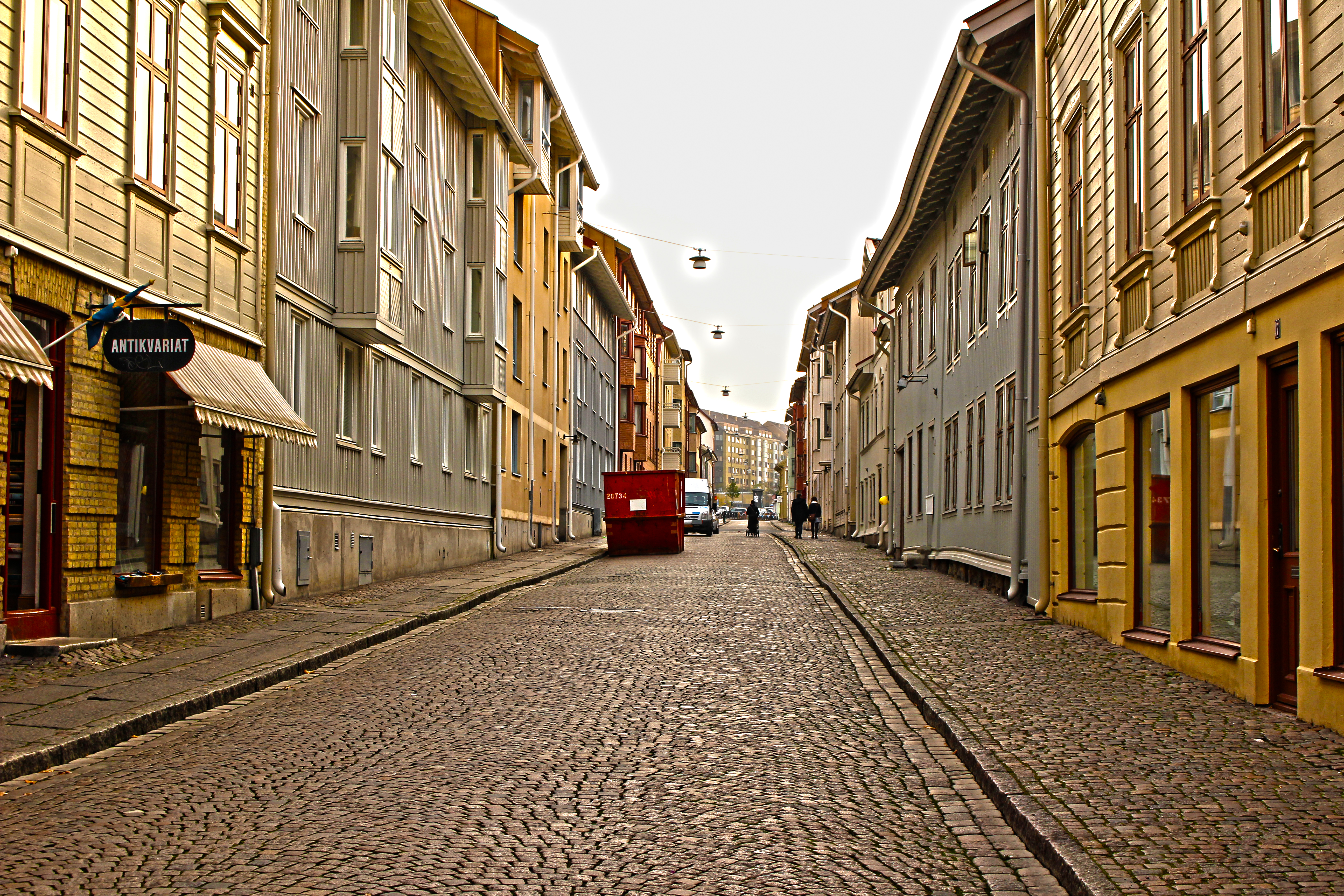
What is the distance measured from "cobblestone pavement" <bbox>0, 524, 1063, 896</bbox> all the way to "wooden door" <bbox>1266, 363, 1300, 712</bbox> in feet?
7.67

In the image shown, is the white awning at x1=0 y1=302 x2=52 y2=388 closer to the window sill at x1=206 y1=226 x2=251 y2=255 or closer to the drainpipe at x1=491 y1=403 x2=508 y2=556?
the window sill at x1=206 y1=226 x2=251 y2=255

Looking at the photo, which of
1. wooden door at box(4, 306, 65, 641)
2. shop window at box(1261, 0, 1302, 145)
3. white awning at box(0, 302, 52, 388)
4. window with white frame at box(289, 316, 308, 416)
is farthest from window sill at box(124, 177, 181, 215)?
shop window at box(1261, 0, 1302, 145)

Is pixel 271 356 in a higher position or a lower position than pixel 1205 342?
higher

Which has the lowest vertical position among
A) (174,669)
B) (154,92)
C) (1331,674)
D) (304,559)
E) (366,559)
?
(174,669)

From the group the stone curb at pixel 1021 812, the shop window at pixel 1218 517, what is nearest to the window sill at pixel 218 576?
Answer: the stone curb at pixel 1021 812

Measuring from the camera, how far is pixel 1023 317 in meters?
17.3

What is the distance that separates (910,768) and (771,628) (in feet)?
25.4

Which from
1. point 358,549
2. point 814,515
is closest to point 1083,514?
point 358,549

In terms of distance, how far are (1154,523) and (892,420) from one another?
2144 centimetres

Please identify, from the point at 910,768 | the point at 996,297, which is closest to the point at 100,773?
the point at 910,768

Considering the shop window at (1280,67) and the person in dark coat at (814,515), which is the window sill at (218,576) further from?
the person in dark coat at (814,515)

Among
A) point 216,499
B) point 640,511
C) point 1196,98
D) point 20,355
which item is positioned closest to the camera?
point 20,355

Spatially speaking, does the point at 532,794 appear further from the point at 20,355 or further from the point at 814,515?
the point at 814,515

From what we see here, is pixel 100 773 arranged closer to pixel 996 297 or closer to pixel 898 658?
pixel 898 658
